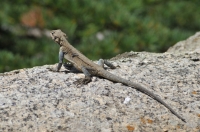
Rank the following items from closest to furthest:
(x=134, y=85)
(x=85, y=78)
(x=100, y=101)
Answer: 1. (x=100, y=101)
2. (x=134, y=85)
3. (x=85, y=78)

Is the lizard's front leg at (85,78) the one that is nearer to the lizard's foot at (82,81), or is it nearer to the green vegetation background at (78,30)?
the lizard's foot at (82,81)

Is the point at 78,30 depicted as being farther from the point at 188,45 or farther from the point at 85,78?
the point at 85,78

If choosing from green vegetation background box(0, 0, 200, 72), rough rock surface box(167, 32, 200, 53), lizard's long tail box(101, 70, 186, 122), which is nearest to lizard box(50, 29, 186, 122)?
lizard's long tail box(101, 70, 186, 122)

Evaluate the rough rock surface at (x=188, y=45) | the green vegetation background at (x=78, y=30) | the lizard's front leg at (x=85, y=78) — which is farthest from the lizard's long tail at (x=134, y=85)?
the green vegetation background at (x=78, y=30)

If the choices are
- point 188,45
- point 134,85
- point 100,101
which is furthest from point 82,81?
point 188,45

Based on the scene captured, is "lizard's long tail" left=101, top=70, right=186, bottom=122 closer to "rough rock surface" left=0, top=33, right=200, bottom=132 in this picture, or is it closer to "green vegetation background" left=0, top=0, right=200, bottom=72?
"rough rock surface" left=0, top=33, right=200, bottom=132
